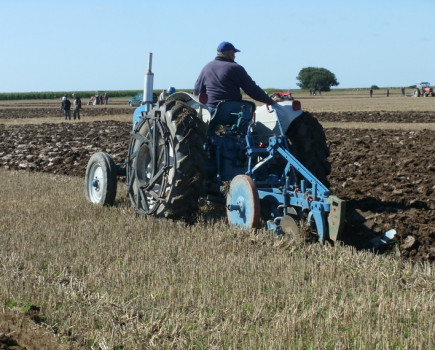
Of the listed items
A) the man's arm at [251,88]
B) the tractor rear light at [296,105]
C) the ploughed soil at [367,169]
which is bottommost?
the ploughed soil at [367,169]

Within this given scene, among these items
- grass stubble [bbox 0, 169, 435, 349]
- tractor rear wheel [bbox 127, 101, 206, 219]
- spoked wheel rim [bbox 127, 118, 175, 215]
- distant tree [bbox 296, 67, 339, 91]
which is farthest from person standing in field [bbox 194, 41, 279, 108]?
distant tree [bbox 296, 67, 339, 91]

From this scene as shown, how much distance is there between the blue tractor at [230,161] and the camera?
6512 mm

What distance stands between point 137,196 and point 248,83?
1.74m

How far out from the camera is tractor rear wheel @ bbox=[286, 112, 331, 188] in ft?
24.0

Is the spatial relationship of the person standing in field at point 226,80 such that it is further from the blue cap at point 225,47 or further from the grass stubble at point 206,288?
the grass stubble at point 206,288

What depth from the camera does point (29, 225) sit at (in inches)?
285

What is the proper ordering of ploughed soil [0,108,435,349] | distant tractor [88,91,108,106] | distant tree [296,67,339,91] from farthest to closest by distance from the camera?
distant tree [296,67,339,91] → distant tractor [88,91,108,106] → ploughed soil [0,108,435,349]

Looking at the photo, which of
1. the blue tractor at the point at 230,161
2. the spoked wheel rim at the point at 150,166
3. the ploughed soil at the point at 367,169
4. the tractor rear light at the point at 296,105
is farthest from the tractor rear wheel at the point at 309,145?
the spoked wheel rim at the point at 150,166

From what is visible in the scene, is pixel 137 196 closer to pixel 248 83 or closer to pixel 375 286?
pixel 248 83

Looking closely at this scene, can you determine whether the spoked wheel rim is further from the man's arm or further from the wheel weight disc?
the man's arm

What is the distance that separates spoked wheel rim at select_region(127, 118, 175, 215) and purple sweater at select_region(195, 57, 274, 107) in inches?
27.6

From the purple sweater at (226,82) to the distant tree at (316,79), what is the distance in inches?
4848

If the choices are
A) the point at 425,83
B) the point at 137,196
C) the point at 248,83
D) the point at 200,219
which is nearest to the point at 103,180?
the point at 137,196

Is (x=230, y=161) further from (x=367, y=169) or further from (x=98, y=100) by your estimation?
(x=98, y=100)
